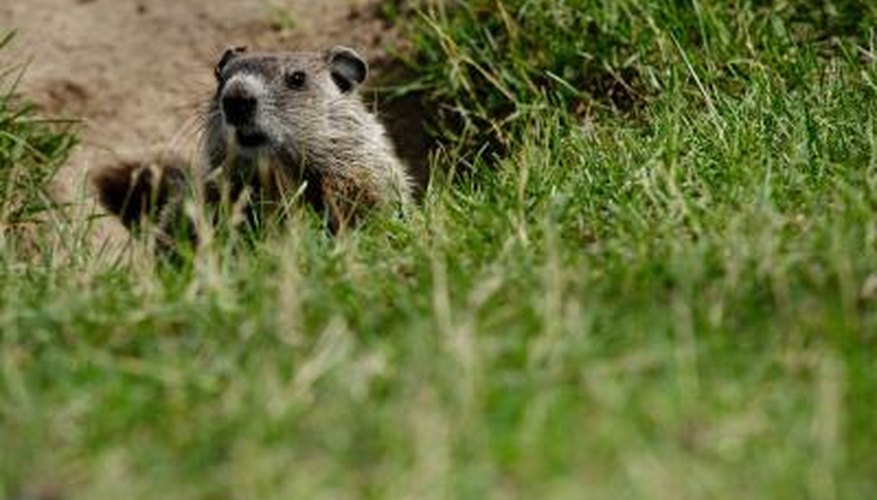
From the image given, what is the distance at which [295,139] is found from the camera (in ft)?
20.4

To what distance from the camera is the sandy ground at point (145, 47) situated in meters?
7.37

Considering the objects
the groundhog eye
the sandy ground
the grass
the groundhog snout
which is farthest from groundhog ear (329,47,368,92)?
the grass

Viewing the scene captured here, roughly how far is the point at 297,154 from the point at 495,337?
104 inches

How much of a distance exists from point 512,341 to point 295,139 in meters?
2.77

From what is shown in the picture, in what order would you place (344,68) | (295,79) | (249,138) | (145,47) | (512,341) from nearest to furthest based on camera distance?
(512,341) → (249,138) → (295,79) → (344,68) → (145,47)

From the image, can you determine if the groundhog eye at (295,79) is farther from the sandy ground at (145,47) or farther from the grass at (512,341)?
the grass at (512,341)

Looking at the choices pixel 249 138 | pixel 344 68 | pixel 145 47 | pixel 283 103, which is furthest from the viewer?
pixel 145 47

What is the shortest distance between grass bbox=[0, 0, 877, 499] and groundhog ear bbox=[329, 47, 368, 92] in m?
1.41

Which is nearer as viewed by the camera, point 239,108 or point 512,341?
point 512,341

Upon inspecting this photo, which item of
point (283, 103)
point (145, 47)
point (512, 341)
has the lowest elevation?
point (512, 341)

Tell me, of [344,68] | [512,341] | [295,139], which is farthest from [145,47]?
[512,341]

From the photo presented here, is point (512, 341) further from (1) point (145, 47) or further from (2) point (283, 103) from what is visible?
(1) point (145, 47)

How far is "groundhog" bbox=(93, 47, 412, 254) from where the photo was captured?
6.03 meters

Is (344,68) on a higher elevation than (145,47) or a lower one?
lower
